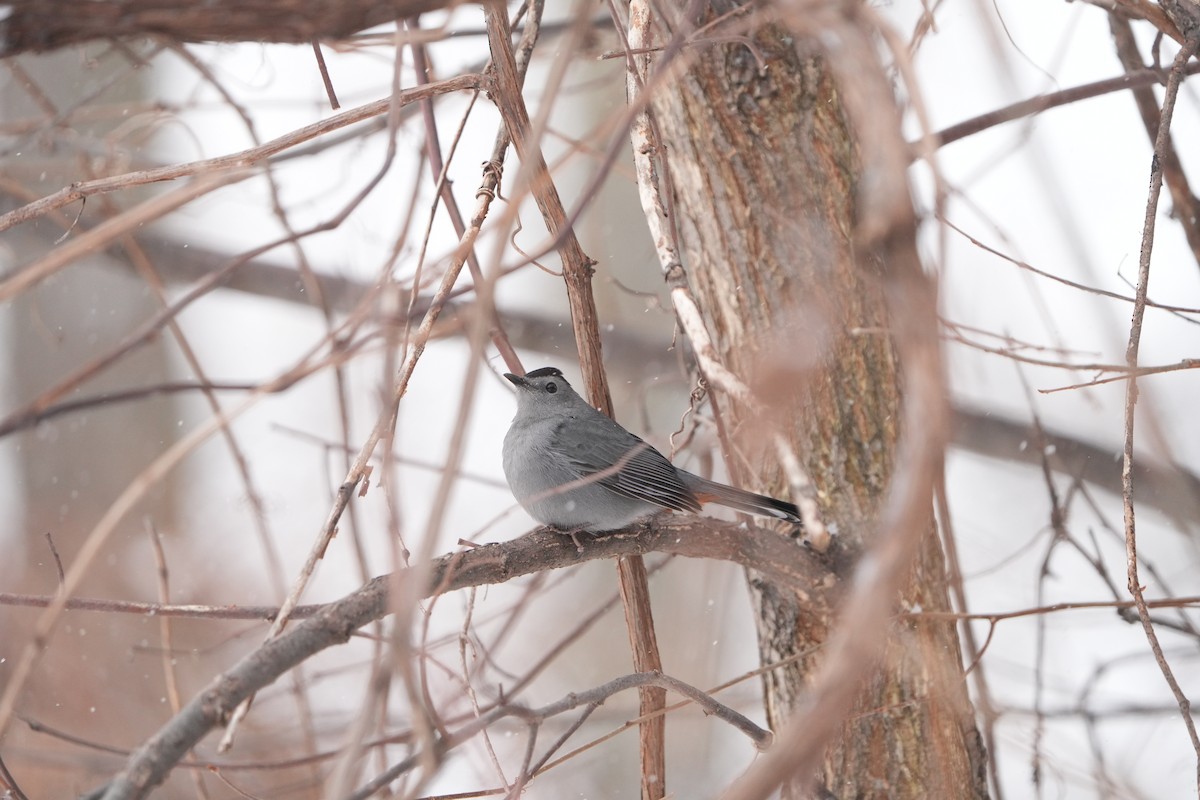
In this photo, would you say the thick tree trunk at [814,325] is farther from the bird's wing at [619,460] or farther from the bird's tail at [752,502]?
the bird's wing at [619,460]

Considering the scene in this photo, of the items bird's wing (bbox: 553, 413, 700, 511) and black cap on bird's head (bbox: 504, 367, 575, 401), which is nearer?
bird's wing (bbox: 553, 413, 700, 511)

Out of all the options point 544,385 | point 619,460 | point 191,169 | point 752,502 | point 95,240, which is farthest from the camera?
point 544,385

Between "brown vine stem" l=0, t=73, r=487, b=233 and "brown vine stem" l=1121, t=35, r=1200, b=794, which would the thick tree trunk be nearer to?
"brown vine stem" l=1121, t=35, r=1200, b=794

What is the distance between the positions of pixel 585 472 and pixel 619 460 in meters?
0.47

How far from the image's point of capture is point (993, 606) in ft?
15.1

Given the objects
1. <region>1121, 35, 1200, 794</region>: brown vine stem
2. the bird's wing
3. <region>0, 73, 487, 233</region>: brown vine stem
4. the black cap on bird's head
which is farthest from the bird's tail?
<region>0, 73, 487, 233</region>: brown vine stem

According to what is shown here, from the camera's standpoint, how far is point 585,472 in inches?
129

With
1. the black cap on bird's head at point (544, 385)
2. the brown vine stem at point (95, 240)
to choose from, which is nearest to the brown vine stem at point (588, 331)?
the brown vine stem at point (95, 240)

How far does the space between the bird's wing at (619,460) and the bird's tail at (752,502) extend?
0.42 ft

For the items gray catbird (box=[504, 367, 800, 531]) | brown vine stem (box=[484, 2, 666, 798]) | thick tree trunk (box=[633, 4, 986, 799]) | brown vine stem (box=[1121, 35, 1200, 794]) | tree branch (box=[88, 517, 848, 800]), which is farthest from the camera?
gray catbird (box=[504, 367, 800, 531])

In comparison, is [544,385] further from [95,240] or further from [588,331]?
[95,240]

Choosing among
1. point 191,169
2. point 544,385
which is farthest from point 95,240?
point 544,385

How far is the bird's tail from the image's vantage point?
99.2 inches

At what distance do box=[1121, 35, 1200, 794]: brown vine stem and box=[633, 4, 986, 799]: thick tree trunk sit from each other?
0.64 meters
